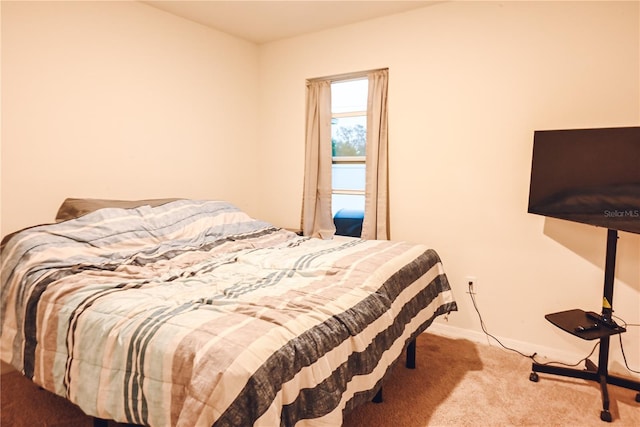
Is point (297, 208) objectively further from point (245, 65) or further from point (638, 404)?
point (638, 404)

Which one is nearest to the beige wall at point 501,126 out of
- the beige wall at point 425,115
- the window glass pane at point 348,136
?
the beige wall at point 425,115

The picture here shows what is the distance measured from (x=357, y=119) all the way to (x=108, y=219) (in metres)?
2.16

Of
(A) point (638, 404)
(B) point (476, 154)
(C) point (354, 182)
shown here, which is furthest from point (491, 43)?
(A) point (638, 404)

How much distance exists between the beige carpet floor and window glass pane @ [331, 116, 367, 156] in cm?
186

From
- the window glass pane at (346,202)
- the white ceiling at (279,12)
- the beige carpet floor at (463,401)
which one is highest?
the white ceiling at (279,12)

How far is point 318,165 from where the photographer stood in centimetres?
365

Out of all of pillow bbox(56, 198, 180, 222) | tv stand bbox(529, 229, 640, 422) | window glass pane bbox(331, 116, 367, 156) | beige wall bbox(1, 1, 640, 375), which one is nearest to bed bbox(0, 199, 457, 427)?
pillow bbox(56, 198, 180, 222)

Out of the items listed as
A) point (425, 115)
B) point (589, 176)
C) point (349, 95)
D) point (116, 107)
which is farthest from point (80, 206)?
point (589, 176)

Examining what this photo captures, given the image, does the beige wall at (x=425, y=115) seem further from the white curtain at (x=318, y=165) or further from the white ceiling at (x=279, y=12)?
the white curtain at (x=318, y=165)

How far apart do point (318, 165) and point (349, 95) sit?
68 cm

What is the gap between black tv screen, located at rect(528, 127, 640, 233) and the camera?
2.02 metres

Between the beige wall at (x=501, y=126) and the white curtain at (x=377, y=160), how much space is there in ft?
0.22

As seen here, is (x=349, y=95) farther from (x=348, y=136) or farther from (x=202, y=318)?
(x=202, y=318)

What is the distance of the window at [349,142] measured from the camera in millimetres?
3520
